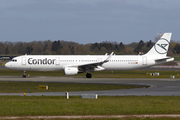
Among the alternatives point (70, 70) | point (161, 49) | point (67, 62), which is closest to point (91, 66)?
point (70, 70)

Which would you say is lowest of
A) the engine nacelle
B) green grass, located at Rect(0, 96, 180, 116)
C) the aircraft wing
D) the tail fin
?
green grass, located at Rect(0, 96, 180, 116)

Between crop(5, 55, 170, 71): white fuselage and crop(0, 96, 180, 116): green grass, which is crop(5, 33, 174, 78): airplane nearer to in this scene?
crop(5, 55, 170, 71): white fuselage

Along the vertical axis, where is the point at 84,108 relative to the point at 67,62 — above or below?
below

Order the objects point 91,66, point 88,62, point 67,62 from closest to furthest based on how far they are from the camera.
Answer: point 91,66
point 67,62
point 88,62

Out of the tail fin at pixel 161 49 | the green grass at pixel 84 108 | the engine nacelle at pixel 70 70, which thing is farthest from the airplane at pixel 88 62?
the green grass at pixel 84 108

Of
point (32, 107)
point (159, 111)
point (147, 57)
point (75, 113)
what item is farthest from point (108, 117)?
point (147, 57)

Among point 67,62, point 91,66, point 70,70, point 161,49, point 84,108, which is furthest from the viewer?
point 161,49

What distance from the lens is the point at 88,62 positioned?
4712 centimetres

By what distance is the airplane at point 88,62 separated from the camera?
151ft

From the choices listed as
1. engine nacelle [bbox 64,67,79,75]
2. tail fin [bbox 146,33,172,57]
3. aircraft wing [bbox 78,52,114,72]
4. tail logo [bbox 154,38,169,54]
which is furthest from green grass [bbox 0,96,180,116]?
tail logo [bbox 154,38,169,54]

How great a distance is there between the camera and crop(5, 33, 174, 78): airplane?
45.9 meters

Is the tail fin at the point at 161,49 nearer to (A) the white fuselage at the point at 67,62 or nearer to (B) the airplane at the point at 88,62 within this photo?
A: (B) the airplane at the point at 88,62

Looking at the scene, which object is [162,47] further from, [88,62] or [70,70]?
[70,70]

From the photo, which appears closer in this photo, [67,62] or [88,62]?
[67,62]
